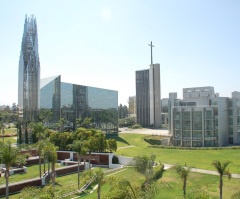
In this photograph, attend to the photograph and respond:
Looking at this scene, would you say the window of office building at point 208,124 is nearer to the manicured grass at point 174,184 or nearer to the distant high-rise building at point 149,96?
the manicured grass at point 174,184

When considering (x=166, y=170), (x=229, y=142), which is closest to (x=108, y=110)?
(x=229, y=142)

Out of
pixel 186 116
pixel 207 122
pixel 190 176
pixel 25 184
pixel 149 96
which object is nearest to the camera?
pixel 25 184

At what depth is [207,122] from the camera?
72500 mm

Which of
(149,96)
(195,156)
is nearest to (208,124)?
(195,156)

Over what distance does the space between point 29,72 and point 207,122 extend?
54.4 m

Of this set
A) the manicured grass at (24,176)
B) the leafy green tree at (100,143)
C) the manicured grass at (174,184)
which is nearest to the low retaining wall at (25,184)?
the manicured grass at (174,184)

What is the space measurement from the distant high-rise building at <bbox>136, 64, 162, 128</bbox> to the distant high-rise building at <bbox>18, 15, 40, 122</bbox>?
56407 millimetres

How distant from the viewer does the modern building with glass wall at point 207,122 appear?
7200cm

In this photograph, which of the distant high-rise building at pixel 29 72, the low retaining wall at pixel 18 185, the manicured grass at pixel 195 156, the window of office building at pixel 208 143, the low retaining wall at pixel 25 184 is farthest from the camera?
the distant high-rise building at pixel 29 72

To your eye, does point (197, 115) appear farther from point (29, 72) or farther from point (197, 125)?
point (29, 72)

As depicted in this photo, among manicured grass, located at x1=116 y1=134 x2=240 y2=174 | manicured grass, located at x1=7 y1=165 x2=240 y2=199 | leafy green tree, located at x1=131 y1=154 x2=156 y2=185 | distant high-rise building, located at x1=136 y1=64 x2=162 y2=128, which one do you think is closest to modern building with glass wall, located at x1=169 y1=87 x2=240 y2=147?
manicured grass, located at x1=116 y1=134 x2=240 y2=174

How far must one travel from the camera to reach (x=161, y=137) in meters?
80.0

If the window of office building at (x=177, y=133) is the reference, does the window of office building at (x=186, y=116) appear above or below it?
above

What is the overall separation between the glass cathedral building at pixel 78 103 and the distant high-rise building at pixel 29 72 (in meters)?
3.42
